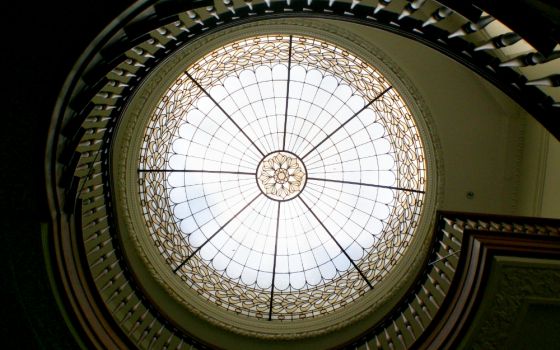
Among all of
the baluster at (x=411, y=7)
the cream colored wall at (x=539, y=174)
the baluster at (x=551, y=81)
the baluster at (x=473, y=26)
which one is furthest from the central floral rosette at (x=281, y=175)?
the baluster at (x=551, y=81)

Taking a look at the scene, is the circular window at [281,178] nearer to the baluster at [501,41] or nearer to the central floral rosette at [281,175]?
the central floral rosette at [281,175]

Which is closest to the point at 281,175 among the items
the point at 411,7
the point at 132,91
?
the point at 132,91

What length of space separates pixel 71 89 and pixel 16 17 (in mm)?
801

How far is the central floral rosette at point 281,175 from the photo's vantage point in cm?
1106

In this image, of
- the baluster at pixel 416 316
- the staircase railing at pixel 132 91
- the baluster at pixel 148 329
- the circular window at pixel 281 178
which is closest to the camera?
the staircase railing at pixel 132 91

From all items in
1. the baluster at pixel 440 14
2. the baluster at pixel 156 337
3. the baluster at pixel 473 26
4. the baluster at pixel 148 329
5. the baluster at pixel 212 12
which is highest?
the baluster at pixel 440 14

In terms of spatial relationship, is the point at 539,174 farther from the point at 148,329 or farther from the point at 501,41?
the point at 148,329

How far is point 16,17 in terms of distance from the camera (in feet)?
14.1

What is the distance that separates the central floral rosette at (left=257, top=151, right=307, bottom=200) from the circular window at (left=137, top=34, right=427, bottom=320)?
2cm

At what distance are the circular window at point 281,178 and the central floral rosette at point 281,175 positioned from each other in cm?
2

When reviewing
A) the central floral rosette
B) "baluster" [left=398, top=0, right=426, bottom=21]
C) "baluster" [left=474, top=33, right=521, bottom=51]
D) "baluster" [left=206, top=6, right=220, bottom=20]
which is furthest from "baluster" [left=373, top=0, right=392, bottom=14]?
the central floral rosette

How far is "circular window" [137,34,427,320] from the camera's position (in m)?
10.1

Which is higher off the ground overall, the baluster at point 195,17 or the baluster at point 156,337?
the baluster at point 195,17

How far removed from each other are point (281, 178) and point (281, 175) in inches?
2.9
